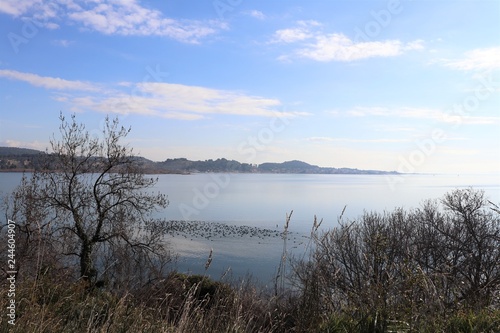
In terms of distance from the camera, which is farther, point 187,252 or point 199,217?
point 199,217

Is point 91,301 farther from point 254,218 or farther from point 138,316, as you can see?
point 254,218

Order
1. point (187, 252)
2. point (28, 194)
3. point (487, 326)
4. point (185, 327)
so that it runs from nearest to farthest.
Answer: point (487, 326) < point (185, 327) < point (28, 194) < point (187, 252)

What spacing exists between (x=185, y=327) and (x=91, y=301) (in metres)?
1.72

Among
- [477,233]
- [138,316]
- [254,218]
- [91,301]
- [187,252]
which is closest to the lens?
[138,316]

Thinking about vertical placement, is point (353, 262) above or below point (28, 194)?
below

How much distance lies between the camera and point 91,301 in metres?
5.09

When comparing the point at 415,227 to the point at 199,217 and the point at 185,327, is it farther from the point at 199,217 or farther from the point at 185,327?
the point at 185,327

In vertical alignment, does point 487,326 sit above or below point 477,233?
above

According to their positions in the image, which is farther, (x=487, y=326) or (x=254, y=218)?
(x=254, y=218)

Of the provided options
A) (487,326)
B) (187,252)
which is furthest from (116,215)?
(487,326)

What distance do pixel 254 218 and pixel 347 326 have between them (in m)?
48.7

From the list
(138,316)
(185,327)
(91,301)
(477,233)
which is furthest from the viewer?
(477,233)

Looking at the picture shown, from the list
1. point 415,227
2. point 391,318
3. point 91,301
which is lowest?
point 415,227

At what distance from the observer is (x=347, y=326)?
4.12 m
